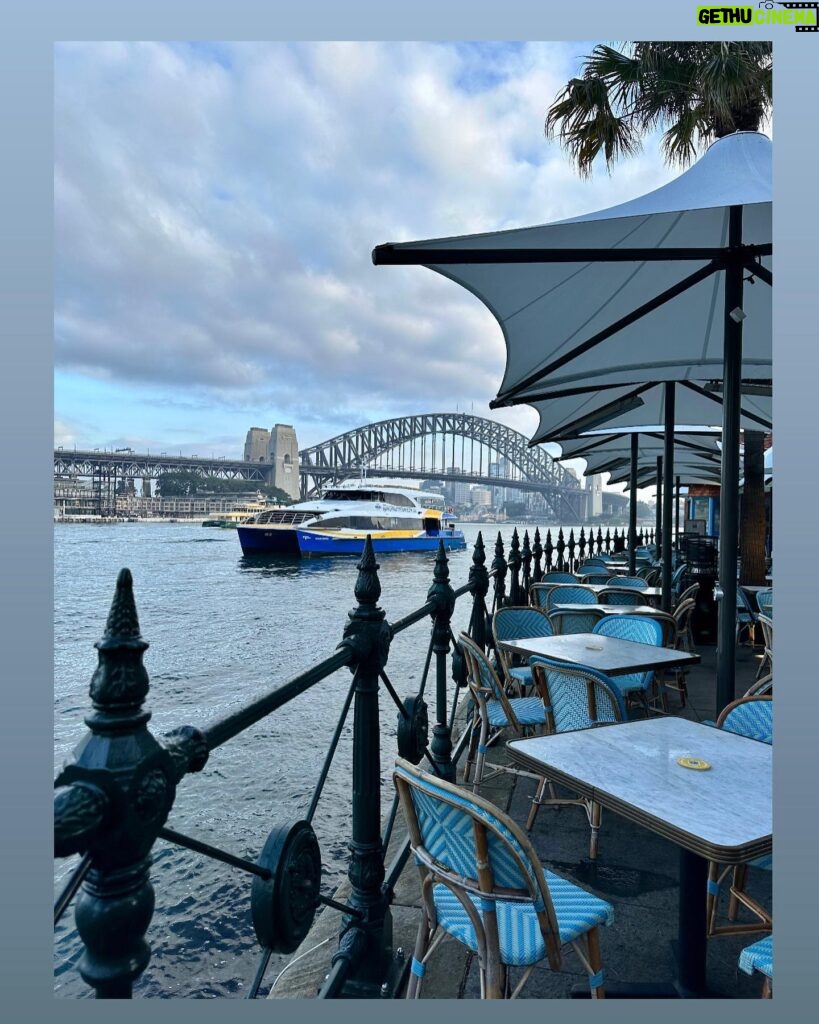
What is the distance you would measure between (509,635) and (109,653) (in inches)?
172

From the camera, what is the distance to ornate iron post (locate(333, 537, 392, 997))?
1926 millimetres

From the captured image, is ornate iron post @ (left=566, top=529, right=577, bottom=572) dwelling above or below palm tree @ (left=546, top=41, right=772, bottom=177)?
below

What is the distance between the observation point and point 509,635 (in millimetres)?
5004

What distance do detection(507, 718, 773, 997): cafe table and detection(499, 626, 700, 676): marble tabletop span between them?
1.07 m

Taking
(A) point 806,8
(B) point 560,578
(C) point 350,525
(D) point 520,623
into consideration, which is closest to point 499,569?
(D) point 520,623

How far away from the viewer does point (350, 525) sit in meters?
43.7

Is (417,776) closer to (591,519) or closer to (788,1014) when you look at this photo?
(788,1014)

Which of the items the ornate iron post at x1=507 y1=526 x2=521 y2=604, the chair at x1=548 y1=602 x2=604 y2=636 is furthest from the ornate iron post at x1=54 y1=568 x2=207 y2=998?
the ornate iron post at x1=507 y1=526 x2=521 y2=604

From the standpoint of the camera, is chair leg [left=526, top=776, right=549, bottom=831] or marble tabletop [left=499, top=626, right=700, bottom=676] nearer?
chair leg [left=526, top=776, right=549, bottom=831]

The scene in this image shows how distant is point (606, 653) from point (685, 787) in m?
1.98

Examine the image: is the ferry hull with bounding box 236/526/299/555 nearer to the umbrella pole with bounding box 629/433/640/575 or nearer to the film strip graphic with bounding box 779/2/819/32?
the umbrella pole with bounding box 629/433/640/575

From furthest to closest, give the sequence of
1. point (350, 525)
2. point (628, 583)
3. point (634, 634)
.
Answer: point (350, 525) → point (628, 583) → point (634, 634)

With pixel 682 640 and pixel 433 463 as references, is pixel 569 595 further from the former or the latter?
pixel 433 463

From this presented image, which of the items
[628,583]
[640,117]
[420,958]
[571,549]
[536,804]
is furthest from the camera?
[571,549]
